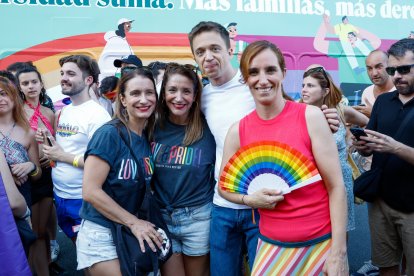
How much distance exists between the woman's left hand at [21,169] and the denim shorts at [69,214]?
42 cm

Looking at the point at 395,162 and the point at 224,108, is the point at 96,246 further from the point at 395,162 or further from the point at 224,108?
the point at 395,162

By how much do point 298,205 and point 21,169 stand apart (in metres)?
2.05

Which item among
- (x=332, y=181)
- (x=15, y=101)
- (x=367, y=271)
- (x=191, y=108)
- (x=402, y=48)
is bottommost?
(x=367, y=271)

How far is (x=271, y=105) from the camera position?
6.77 feet

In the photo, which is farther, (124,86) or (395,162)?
(395,162)

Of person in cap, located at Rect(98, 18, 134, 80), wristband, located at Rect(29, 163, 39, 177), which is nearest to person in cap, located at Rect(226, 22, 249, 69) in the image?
person in cap, located at Rect(98, 18, 134, 80)

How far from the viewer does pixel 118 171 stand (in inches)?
90.7

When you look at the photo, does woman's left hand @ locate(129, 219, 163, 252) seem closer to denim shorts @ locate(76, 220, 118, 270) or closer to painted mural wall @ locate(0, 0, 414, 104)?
denim shorts @ locate(76, 220, 118, 270)

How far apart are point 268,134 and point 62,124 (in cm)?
199

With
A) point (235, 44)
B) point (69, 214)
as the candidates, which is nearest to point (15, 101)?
point (69, 214)

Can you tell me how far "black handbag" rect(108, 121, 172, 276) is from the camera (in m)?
2.22

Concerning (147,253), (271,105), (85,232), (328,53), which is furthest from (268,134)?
(328,53)

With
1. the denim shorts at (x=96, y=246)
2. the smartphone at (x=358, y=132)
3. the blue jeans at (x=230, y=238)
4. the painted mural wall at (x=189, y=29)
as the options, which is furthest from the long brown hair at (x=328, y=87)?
the painted mural wall at (x=189, y=29)

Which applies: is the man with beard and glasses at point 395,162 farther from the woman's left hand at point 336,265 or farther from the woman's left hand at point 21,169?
the woman's left hand at point 21,169
